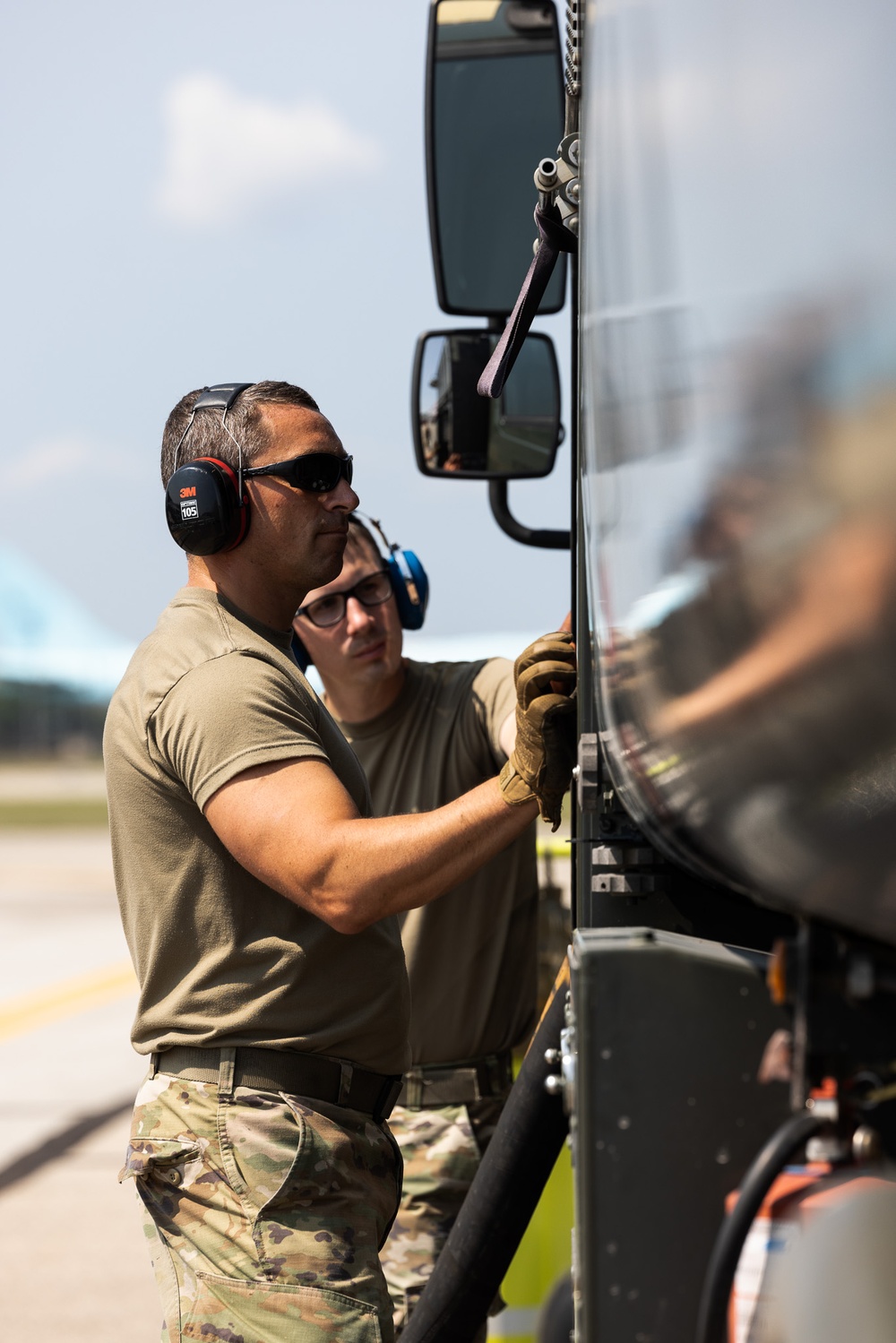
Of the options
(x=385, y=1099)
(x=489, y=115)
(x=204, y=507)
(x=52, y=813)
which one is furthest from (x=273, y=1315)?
(x=52, y=813)

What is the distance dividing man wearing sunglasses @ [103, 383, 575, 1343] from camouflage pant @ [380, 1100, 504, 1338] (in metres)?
0.66

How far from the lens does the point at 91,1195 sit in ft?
18.4

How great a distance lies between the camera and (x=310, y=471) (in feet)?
7.59

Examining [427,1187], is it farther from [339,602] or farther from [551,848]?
[339,602]

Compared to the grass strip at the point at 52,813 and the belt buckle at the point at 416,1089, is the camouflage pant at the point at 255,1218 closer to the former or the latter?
the belt buckle at the point at 416,1089

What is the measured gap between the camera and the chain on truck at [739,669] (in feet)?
2.93

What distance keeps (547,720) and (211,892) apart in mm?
635

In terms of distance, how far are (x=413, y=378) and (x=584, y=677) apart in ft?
4.45

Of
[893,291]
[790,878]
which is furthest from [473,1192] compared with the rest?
[893,291]

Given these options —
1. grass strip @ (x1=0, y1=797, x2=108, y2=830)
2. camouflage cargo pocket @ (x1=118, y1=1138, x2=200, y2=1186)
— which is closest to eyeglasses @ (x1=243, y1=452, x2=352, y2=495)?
camouflage cargo pocket @ (x1=118, y1=1138, x2=200, y2=1186)

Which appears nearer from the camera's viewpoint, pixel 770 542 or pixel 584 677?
pixel 770 542

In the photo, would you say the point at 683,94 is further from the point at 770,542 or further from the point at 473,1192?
the point at 473,1192

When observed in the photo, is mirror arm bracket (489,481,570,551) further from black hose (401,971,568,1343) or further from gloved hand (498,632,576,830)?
black hose (401,971,568,1343)

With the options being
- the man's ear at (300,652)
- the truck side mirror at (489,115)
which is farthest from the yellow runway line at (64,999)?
the truck side mirror at (489,115)
